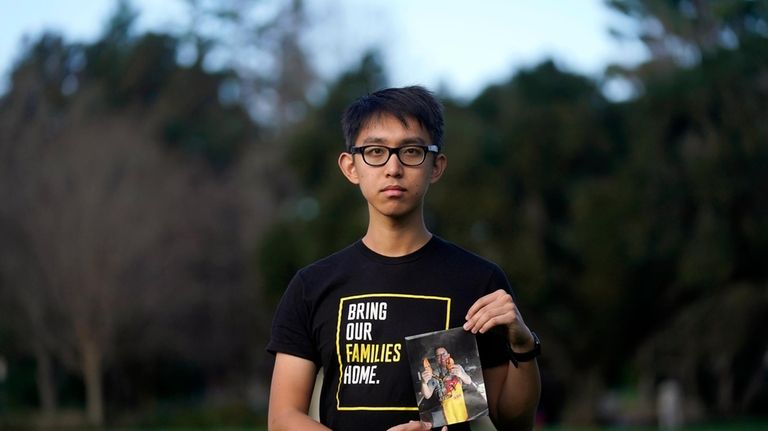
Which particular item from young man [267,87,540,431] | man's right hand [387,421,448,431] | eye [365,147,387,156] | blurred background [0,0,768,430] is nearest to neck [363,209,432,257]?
young man [267,87,540,431]

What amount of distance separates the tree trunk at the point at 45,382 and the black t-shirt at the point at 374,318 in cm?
4407

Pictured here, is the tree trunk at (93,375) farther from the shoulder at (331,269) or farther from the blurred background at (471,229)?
the shoulder at (331,269)

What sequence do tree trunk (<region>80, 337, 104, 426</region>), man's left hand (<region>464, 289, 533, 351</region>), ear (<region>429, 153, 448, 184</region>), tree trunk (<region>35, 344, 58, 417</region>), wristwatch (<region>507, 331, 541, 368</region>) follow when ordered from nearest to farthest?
man's left hand (<region>464, 289, 533, 351</region>), wristwatch (<region>507, 331, 541, 368</region>), ear (<region>429, 153, 448, 184</region>), tree trunk (<region>80, 337, 104, 426</region>), tree trunk (<region>35, 344, 58, 417</region>)

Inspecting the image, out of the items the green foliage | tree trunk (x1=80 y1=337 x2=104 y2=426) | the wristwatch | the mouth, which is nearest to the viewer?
the wristwatch

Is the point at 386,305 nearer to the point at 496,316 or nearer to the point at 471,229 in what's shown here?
the point at 496,316

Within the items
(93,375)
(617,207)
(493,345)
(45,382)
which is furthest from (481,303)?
(45,382)

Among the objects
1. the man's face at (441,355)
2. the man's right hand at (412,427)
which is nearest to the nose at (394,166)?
the man's face at (441,355)

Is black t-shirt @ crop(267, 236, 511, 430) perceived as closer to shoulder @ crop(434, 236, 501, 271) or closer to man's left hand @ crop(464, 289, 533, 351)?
shoulder @ crop(434, 236, 501, 271)

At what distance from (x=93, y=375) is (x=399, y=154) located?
4271 cm

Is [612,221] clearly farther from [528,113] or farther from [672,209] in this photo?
[528,113]

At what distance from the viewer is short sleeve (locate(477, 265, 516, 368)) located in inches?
162

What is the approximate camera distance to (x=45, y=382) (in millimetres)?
47375

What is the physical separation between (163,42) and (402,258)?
62542 mm

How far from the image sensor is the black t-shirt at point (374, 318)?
159 inches
